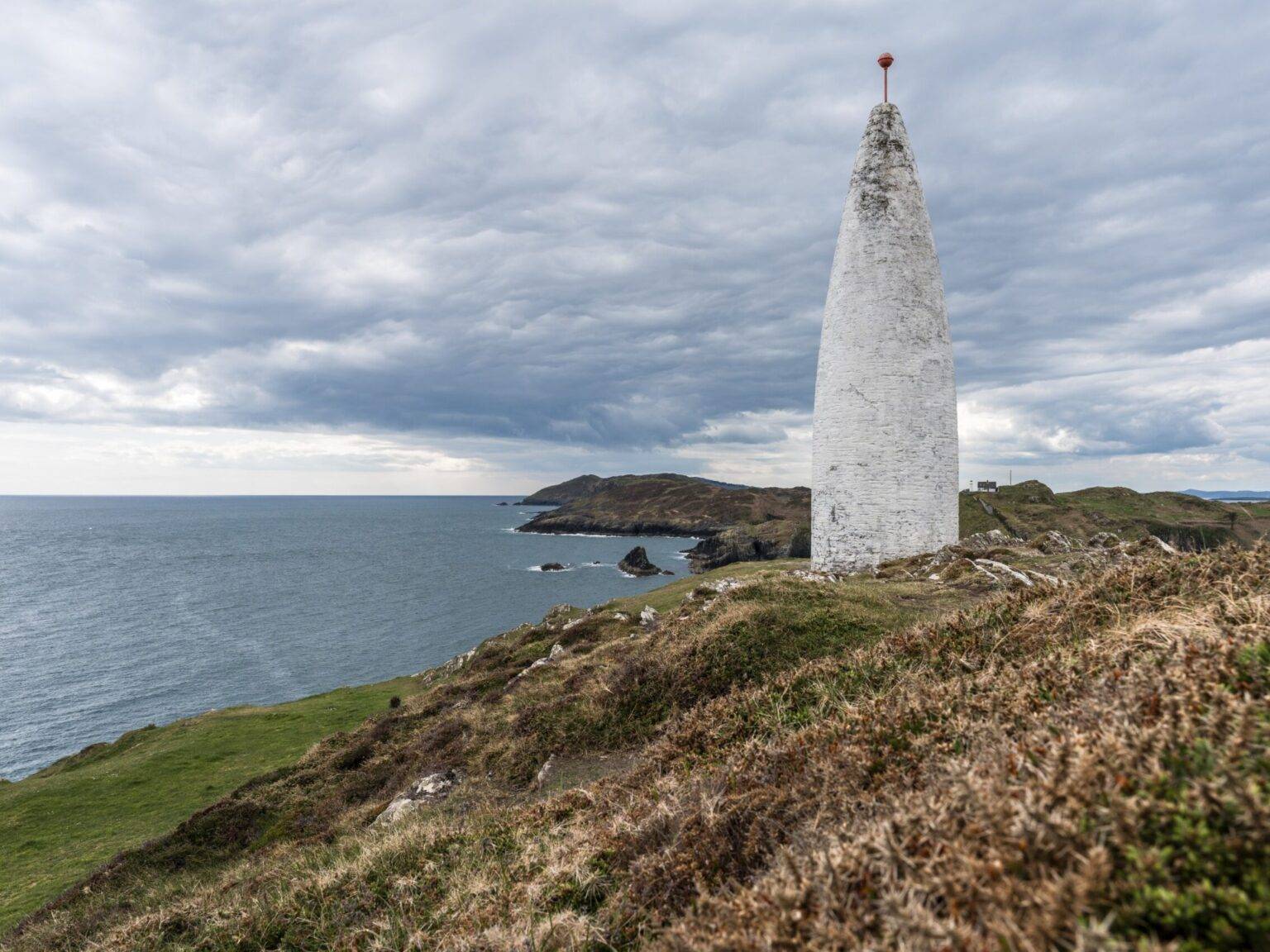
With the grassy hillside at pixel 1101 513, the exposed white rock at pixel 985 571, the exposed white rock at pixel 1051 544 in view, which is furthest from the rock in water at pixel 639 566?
the exposed white rock at pixel 985 571

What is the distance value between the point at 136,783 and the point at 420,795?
20791 millimetres

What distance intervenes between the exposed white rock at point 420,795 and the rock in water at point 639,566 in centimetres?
8743

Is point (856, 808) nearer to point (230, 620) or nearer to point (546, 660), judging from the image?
point (546, 660)

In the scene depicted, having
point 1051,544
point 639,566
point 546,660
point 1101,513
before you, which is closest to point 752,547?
point 639,566

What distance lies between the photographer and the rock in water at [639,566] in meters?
99.8

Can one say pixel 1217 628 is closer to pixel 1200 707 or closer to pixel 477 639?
pixel 1200 707

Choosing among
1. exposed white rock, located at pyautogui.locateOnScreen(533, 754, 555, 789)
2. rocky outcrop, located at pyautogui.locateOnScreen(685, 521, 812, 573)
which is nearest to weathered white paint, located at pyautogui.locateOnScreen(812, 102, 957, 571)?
exposed white rock, located at pyautogui.locateOnScreen(533, 754, 555, 789)

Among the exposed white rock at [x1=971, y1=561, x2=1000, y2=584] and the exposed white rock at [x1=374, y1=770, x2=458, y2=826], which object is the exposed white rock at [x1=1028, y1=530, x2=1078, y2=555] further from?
the exposed white rock at [x1=374, y1=770, x2=458, y2=826]

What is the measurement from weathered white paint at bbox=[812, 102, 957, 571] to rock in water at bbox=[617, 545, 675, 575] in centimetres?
7449

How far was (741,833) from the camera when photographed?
479 centimetres

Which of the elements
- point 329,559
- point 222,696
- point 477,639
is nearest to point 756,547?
point 477,639

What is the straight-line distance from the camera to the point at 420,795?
11602 millimetres

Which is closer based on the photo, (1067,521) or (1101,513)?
(1067,521)

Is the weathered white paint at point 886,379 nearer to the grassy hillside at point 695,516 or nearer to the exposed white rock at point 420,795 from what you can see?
the exposed white rock at point 420,795
